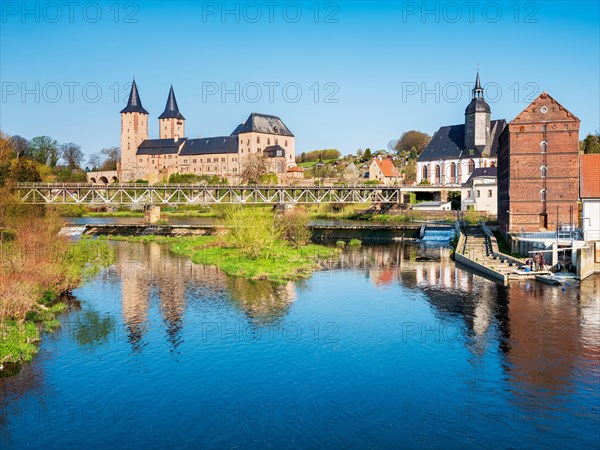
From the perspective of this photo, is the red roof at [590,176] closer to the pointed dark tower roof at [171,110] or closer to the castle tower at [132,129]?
the castle tower at [132,129]

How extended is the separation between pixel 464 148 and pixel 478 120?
564cm

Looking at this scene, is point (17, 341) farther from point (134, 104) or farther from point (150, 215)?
point (134, 104)

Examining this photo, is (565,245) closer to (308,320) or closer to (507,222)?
(507,222)

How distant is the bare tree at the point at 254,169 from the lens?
11544 cm

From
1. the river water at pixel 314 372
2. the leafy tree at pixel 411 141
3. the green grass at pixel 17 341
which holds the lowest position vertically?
the river water at pixel 314 372

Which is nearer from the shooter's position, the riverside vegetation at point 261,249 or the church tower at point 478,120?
the riverside vegetation at point 261,249

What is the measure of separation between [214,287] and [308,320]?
9155 mm

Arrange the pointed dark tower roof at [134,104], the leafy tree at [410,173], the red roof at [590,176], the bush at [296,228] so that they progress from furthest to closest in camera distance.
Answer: the pointed dark tower roof at [134,104]
the leafy tree at [410,173]
the bush at [296,228]
the red roof at [590,176]

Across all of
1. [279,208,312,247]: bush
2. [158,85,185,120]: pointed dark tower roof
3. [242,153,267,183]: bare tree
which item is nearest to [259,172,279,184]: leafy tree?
[242,153,267,183]: bare tree

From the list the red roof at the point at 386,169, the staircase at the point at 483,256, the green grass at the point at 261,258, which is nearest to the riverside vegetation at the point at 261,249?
the green grass at the point at 261,258

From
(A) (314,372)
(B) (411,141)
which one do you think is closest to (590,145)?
(A) (314,372)

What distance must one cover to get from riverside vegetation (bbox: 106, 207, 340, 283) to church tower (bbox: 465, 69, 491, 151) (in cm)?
5214

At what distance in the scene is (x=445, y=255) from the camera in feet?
158

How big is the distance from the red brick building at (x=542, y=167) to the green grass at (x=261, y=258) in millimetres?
15602
